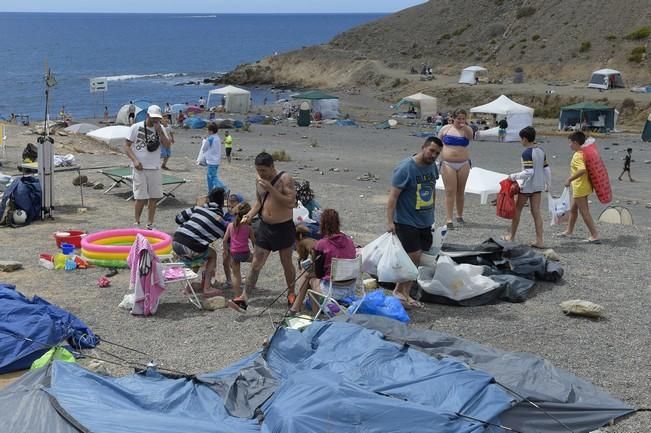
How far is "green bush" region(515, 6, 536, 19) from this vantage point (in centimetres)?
7256

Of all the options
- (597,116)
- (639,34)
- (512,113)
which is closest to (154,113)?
(512,113)

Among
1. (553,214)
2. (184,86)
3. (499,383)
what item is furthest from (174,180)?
(184,86)

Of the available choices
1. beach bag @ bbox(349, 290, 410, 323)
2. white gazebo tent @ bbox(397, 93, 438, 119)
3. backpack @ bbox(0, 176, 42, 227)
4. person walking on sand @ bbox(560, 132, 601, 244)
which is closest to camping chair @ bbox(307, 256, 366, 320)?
beach bag @ bbox(349, 290, 410, 323)

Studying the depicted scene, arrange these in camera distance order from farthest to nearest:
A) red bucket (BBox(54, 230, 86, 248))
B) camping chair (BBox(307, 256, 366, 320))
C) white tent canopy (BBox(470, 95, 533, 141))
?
white tent canopy (BBox(470, 95, 533, 141))
red bucket (BBox(54, 230, 86, 248))
camping chair (BBox(307, 256, 366, 320))

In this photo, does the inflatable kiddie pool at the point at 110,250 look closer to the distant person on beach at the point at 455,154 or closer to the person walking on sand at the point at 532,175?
the distant person on beach at the point at 455,154

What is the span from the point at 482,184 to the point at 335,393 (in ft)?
32.1

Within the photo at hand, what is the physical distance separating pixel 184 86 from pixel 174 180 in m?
65.4

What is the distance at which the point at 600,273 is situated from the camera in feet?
32.0

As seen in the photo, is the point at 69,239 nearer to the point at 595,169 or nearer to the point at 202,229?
the point at 202,229

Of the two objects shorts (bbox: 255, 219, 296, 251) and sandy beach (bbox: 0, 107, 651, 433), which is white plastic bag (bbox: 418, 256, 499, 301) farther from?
shorts (bbox: 255, 219, 296, 251)

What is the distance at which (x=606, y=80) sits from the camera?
48594mm

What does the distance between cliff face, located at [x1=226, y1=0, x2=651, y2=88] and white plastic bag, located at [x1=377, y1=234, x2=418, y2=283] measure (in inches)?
1912

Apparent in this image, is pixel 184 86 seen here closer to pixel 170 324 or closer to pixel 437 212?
pixel 437 212

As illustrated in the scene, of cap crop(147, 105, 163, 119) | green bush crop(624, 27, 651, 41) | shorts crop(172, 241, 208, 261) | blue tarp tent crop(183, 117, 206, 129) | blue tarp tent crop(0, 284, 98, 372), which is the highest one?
green bush crop(624, 27, 651, 41)
